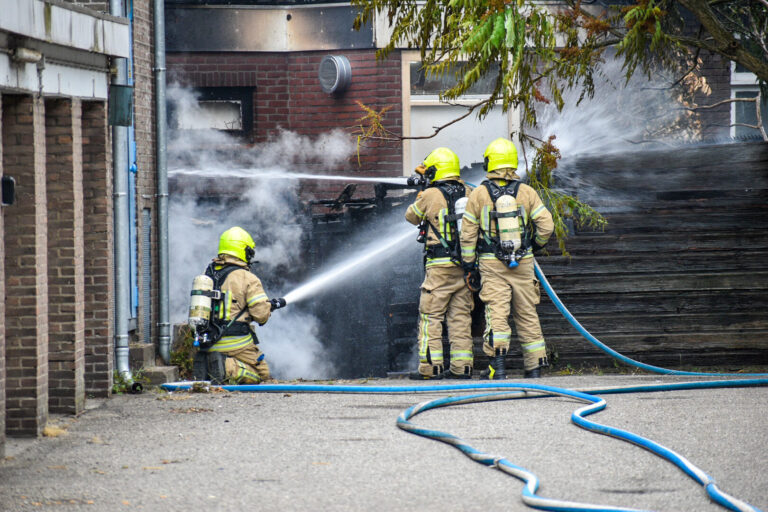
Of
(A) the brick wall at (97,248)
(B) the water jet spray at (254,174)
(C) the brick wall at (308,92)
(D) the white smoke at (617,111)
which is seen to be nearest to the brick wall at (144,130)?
(A) the brick wall at (97,248)

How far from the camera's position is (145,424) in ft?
21.7

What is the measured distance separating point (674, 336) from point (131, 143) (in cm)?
507

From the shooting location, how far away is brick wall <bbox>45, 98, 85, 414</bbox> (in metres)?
6.82

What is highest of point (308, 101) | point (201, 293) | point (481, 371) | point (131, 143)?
point (308, 101)

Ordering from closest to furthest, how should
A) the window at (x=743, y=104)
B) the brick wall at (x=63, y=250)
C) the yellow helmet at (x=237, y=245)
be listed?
1. the brick wall at (x=63, y=250)
2. the yellow helmet at (x=237, y=245)
3. the window at (x=743, y=104)

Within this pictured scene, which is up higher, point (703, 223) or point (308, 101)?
point (308, 101)

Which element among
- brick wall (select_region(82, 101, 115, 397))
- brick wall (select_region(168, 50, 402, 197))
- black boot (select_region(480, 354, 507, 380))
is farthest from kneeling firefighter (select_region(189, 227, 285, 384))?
brick wall (select_region(168, 50, 402, 197))

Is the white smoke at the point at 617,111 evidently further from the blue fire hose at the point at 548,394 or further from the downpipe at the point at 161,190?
the downpipe at the point at 161,190

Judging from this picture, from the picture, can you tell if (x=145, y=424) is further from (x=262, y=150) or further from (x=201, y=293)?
(x=262, y=150)

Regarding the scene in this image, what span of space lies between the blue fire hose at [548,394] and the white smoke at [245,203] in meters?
3.75

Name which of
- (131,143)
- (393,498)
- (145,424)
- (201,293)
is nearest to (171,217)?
(131,143)

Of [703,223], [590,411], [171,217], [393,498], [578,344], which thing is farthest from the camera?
[171,217]

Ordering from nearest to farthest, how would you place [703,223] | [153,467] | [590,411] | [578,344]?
[153,467] → [590,411] → [578,344] → [703,223]

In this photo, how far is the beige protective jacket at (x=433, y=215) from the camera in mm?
9031
